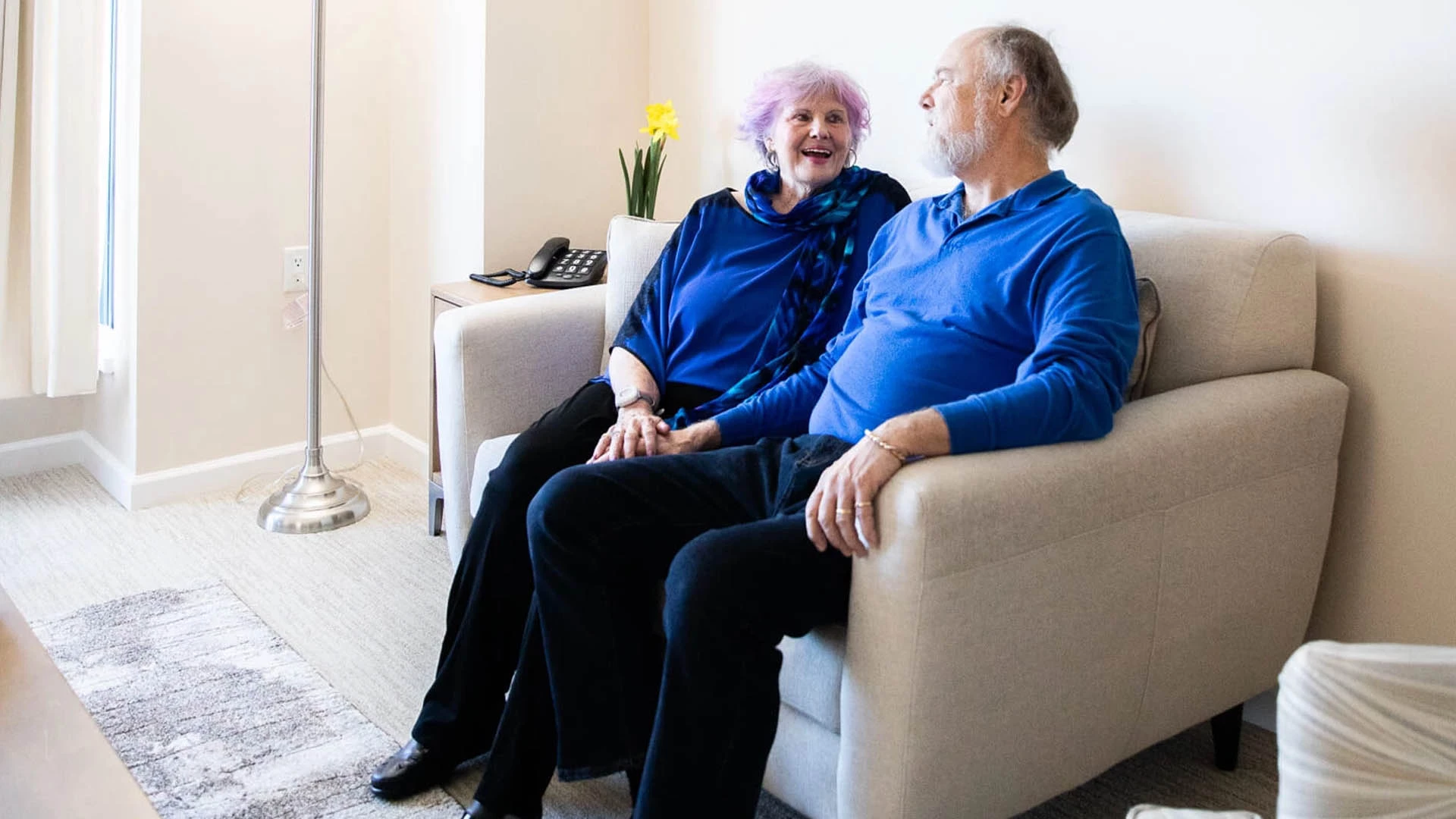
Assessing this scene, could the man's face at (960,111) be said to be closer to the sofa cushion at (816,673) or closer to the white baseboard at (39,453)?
the sofa cushion at (816,673)

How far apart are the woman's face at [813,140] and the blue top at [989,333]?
0.25 meters

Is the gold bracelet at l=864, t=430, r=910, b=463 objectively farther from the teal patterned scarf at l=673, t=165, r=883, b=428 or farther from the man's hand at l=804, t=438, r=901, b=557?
the teal patterned scarf at l=673, t=165, r=883, b=428

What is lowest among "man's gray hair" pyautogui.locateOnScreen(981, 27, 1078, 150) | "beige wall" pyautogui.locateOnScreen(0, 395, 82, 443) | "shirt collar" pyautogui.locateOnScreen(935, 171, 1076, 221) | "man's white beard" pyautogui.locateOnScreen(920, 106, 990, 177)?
"beige wall" pyautogui.locateOnScreen(0, 395, 82, 443)

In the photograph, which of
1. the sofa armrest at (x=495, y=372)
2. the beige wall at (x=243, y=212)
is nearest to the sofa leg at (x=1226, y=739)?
the sofa armrest at (x=495, y=372)

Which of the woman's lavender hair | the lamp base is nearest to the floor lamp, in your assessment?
the lamp base

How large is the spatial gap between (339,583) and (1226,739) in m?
1.69

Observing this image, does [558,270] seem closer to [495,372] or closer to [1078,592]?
[495,372]

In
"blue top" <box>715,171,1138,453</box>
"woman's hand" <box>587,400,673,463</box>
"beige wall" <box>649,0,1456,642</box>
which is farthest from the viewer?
"woman's hand" <box>587,400,673,463</box>

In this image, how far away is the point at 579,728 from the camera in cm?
180

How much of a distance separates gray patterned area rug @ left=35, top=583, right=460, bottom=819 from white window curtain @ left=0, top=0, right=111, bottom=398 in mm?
767

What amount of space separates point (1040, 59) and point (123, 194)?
2.11 metres

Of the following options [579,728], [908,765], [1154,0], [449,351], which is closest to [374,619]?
[449,351]

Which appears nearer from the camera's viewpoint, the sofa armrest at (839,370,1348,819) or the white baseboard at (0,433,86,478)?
the sofa armrest at (839,370,1348,819)

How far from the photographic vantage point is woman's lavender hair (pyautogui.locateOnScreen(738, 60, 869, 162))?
233 cm
